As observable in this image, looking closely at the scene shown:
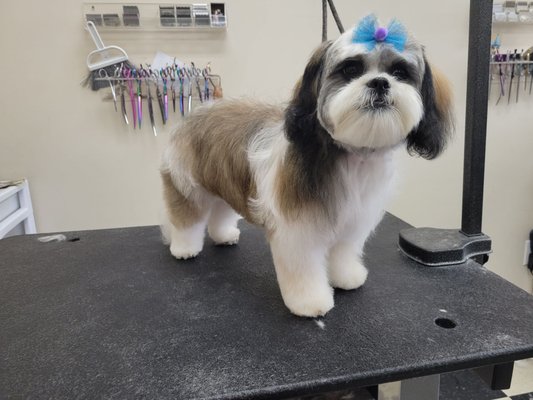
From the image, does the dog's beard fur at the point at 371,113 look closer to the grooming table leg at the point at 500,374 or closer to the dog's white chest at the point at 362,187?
the dog's white chest at the point at 362,187

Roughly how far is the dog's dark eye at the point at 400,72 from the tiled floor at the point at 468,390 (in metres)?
0.61

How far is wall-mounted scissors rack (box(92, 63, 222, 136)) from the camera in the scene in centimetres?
184

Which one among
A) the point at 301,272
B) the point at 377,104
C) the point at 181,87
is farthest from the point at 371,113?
the point at 181,87

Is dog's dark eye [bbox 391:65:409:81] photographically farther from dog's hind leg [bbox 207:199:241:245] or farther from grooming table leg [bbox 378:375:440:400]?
dog's hind leg [bbox 207:199:241:245]

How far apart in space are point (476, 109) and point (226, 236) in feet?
2.87

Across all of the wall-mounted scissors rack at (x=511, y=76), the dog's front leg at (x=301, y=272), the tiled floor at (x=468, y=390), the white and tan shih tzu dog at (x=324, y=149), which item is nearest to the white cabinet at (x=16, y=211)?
the white and tan shih tzu dog at (x=324, y=149)

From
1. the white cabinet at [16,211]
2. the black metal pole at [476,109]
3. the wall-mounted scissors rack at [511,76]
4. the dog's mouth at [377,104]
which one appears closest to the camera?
the dog's mouth at [377,104]

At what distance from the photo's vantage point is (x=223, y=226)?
1.47 meters

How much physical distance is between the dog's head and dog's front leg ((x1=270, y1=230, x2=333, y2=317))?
0.80 ft

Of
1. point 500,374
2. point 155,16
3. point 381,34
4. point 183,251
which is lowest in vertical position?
point 500,374

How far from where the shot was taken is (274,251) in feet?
3.26

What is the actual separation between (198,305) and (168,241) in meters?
0.48

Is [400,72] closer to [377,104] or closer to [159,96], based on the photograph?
[377,104]

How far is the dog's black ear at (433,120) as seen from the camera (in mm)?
862
